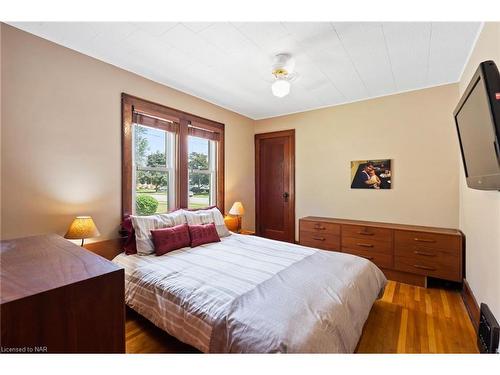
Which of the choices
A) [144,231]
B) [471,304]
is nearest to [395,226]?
[471,304]

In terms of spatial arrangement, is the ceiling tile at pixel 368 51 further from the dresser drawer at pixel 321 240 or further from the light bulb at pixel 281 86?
the dresser drawer at pixel 321 240

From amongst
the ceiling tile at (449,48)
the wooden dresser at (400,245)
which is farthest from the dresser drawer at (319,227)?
the ceiling tile at (449,48)

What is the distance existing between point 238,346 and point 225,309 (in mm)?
226

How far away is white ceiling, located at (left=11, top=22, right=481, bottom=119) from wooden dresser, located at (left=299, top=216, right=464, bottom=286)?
1.87 m

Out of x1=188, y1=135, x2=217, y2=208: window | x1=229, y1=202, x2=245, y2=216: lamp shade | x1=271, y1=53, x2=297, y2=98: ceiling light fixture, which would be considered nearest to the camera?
x1=271, y1=53, x2=297, y2=98: ceiling light fixture

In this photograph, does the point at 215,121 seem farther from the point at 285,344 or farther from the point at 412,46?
the point at 285,344

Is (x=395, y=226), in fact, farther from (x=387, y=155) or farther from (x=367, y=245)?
(x=387, y=155)

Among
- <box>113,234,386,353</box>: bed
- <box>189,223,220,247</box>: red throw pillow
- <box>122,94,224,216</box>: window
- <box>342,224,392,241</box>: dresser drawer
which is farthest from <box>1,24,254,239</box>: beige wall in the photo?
<box>342,224,392,241</box>: dresser drawer

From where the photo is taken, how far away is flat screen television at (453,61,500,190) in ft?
3.91

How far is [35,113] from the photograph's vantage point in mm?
2055

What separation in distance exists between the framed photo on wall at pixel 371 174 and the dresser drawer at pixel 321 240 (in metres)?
0.87

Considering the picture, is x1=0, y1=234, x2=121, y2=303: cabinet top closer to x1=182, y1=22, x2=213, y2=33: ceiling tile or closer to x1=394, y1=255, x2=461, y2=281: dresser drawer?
x1=182, y1=22, x2=213, y2=33: ceiling tile

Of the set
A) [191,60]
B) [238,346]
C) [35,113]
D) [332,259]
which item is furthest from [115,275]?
[191,60]

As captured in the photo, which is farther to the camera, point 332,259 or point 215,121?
point 215,121
